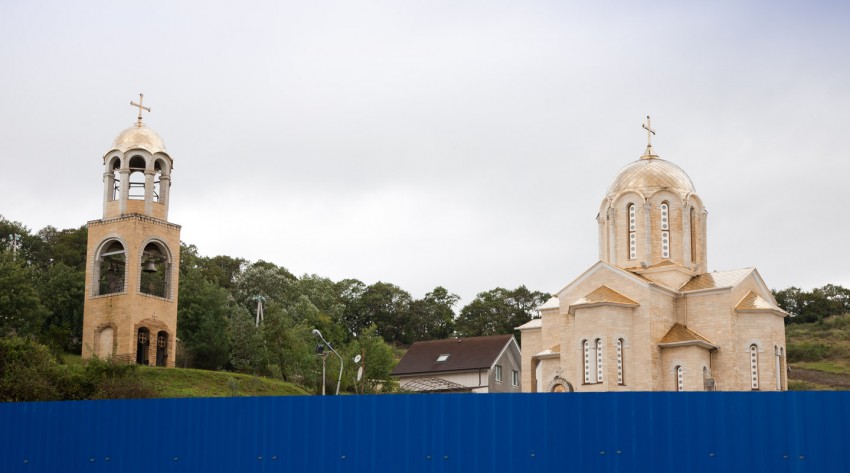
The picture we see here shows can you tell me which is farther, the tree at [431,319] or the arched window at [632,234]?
the tree at [431,319]

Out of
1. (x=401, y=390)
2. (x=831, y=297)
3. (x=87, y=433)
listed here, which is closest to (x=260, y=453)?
(x=87, y=433)

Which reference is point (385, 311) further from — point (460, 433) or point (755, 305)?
point (460, 433)

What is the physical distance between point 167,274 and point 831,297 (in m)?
64.3

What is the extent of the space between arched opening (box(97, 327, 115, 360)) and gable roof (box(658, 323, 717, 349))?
20.2 meters

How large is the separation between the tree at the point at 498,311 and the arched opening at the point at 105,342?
45.9 m

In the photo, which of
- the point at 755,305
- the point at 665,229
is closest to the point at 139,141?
the point at 665,229

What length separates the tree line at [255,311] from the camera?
161 feet

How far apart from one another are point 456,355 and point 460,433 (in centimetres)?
4654

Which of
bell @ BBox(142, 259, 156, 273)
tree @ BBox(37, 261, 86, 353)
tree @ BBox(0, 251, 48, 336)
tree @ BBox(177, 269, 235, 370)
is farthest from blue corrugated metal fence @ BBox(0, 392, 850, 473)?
tree @ BBox(177, 269, 235, 370)

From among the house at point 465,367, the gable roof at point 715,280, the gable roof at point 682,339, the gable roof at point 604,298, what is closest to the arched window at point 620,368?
the gable roof at point 604,298

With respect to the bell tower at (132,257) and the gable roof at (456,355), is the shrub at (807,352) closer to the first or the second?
the gable roof at (456,355)

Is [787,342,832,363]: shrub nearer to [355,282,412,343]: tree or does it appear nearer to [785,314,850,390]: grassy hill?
[785,314,850,390]: grassy hill

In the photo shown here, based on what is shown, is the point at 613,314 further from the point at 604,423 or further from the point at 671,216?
the point at 604,423

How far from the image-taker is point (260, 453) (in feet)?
61.1
